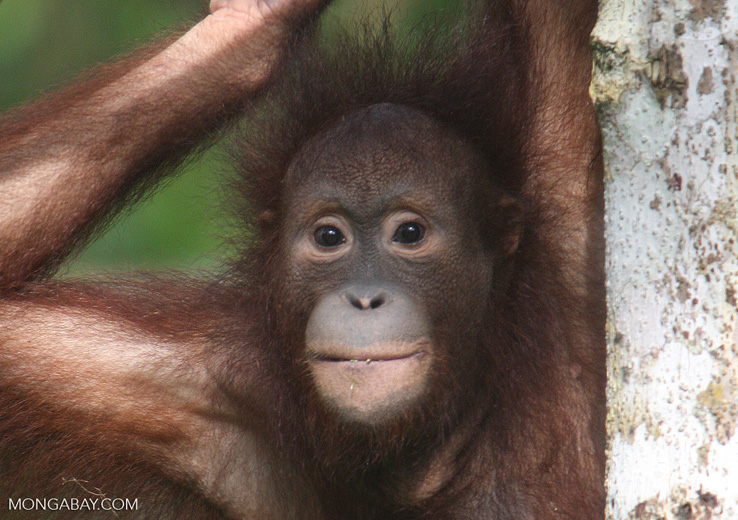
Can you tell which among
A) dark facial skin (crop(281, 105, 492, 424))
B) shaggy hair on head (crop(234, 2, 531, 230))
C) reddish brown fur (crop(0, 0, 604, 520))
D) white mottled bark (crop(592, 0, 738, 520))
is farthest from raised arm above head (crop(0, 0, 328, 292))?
white mottled bark (crop(592, 0, 738, 520))

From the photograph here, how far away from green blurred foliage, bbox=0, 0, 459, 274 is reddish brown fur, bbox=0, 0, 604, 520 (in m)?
1.88

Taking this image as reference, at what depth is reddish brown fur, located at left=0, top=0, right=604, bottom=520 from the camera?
2.71 meters

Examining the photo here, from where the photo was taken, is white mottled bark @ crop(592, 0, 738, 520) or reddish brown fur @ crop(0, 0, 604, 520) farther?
reddish brown fur @ crop(0, 0, 604, 520)

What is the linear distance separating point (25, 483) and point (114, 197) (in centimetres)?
102

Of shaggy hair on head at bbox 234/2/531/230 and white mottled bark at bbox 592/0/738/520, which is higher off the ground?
shaggy hair on head at bbox 234/2/531/230

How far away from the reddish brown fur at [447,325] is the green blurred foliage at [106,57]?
74.2 inches

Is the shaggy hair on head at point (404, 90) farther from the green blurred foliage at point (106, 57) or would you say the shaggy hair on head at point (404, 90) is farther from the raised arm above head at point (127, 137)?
the green blurred foliage at point (106, 57)

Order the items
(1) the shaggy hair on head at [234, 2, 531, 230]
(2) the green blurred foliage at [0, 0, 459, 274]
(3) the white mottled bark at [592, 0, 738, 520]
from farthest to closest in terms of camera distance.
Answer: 1. (2) the green blurred foliage at [0, 0, 459, 274]
2. (1) the shaggy hair on head at [234, 2, 531, 230]
3. (3) the white mottled bark at [592, 0, 738, 520]

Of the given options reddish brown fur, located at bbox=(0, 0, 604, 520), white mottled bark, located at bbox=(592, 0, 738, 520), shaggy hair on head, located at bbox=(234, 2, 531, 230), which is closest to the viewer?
white mottled bark, located at bbox=(592, 0, 738, 520)

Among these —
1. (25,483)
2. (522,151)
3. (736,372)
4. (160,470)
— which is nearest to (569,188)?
(522,151)

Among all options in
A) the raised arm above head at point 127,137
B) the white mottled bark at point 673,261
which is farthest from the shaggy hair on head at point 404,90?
the white mottled bark at point 673,261

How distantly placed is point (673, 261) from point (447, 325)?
104 centimetres

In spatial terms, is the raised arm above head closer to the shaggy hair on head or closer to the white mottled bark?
the shaggy hair on head

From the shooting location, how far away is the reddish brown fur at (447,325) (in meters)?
2.71
